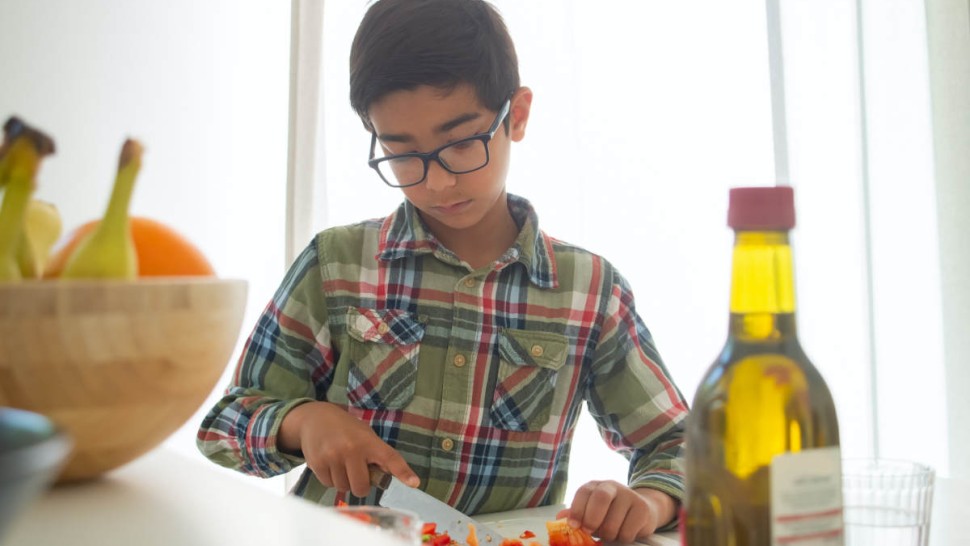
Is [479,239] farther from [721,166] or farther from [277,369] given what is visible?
[721,166]

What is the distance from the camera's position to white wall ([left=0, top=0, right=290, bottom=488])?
248 cm

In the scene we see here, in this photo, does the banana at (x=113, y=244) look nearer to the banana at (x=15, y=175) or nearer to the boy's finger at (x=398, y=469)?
the banana at (x=15, y=175)

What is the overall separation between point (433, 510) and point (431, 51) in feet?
2.09

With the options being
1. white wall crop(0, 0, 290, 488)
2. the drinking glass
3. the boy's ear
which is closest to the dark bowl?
the drinking glass

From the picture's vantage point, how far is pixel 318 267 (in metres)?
1.28

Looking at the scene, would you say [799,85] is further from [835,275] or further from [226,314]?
[226,314]

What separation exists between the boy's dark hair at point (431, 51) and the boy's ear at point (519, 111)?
0.02 meters

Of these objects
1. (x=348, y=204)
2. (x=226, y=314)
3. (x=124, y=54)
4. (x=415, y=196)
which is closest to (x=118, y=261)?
(x=226, y=314)

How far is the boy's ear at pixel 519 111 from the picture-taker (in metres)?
Result: 1.35

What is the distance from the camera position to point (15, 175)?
0.38 meters

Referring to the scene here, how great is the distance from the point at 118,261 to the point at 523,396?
36.1 inches

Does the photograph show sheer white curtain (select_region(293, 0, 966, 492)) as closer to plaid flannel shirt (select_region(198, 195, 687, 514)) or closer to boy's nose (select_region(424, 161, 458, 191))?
plaid flannel shirt (select_region(198, 195, 687, 514))

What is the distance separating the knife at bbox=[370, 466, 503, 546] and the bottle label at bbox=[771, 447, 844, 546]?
0.38m

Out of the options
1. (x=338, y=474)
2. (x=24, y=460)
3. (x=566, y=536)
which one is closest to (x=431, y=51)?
(x=338, y=474)
